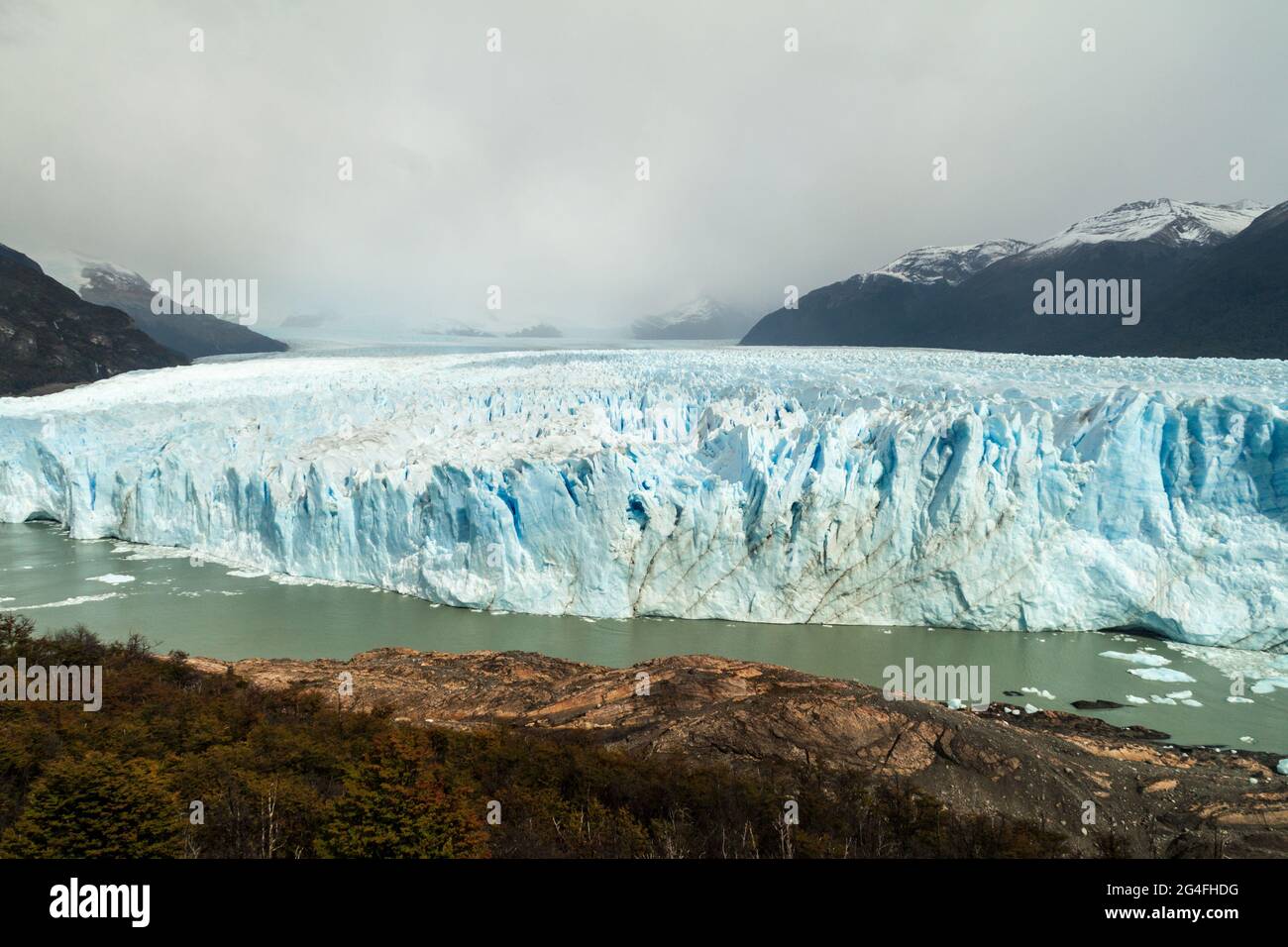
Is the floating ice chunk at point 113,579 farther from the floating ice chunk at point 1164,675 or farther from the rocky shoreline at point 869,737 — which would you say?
the floating ice chunk at point 1164,675

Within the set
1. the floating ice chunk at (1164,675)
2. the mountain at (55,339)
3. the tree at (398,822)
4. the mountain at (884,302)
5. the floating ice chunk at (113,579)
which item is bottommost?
the floating ice chunk at (1164,675)

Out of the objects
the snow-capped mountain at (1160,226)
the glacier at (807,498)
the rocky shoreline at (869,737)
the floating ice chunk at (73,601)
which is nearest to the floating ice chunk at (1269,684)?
the glacier at (807,498)

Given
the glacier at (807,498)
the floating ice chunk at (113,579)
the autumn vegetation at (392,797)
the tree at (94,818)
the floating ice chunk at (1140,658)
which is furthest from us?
the floating ice chunk at (113,579)

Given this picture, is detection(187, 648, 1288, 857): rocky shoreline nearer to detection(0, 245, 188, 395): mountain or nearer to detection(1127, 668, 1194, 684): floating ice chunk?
detection(1127, 668, 1194, 684): floating ice chunk

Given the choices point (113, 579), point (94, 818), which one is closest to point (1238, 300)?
point (113, 579)

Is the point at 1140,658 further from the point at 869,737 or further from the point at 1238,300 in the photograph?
the point at 1238,300

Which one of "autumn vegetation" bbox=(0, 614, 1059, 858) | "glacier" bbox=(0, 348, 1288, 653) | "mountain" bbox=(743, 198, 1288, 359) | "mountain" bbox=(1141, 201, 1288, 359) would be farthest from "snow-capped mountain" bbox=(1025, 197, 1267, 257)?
"autumn vegetation" bbox=(0, 614, 1059, 858)
